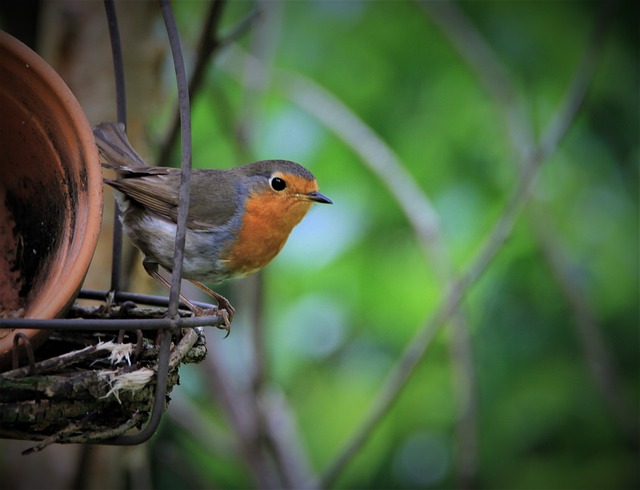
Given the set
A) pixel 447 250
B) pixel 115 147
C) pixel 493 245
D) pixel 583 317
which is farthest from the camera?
pixel 447 250

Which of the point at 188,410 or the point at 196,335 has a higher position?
the point at 196,335

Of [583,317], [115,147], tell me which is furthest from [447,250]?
[115,147]

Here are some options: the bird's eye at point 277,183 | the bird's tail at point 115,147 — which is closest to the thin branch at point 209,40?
the bird's tail at point 115,147

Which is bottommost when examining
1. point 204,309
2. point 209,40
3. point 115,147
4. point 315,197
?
point 204,309

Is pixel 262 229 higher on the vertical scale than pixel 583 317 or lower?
higher

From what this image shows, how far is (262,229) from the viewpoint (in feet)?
10.3

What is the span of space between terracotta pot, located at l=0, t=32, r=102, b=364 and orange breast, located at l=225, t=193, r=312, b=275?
699mm

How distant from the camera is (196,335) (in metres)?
2.35

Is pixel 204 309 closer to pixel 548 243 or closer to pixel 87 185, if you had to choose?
pixel 87 185

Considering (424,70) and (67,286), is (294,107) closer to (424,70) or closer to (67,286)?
(424,70)

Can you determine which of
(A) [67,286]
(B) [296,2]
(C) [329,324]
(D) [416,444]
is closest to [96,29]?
(B) [296,2]

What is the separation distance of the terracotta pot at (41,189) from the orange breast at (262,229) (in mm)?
699

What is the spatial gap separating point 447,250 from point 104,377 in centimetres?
297

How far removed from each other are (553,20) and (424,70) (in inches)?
30.5
